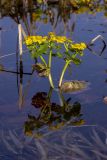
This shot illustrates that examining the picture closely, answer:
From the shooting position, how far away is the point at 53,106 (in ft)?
12.6

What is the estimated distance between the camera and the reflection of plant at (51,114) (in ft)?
11.3

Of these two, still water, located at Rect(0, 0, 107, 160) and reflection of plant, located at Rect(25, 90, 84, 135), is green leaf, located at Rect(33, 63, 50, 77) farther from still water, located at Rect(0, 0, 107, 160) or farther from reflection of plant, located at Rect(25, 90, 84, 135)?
reflection of plant, located at Rect(25, 90, 84, 135)

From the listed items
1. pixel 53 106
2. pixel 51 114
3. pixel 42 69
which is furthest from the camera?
pixel 42 69

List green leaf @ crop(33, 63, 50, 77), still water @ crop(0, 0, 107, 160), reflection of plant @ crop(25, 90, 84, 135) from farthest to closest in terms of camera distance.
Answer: green leaf @ crop(33, 63, 50, 77), reflection of plant @ crop(25, 90, 84, 135), still water @ crop(0, 0, 107, 160)

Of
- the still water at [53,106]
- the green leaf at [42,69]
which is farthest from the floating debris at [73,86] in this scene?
the green leaf at [42,69]

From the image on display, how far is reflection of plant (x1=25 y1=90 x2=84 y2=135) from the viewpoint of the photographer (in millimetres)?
3459

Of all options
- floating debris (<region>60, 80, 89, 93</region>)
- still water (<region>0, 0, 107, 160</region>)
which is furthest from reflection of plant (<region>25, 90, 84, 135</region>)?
floating debris (<region>60, 80, 89, 93</region>)

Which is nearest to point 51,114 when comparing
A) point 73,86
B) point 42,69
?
point 73,86

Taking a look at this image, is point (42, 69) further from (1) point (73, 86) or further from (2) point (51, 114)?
(2) point (51, 114)

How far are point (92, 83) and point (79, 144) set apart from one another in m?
1.31

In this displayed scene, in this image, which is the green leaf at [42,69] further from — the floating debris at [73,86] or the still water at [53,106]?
the floating debris at [73,86]

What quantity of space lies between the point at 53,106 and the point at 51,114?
0.17 meters

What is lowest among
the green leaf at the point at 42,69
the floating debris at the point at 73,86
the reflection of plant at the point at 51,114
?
the reflection of plant at the point at 51,114

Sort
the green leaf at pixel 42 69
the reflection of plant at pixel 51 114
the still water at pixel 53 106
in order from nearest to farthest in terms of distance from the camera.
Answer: the still water at pixel 53 106, the reflection of plant at pixel 51 114, the green leaf at pixel 42 69
